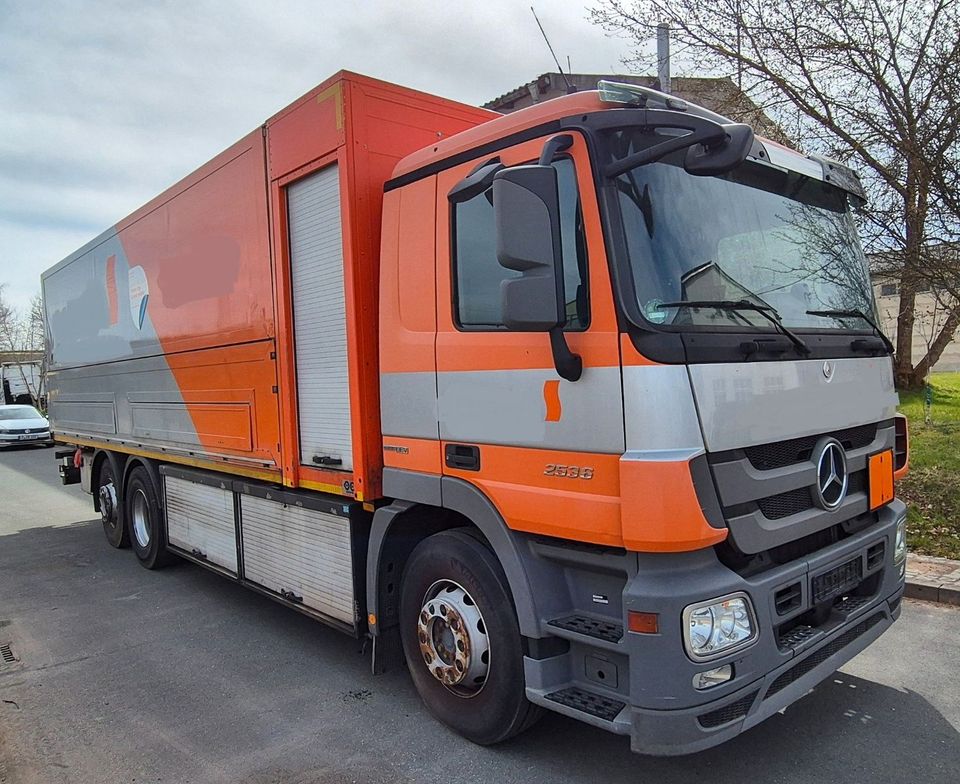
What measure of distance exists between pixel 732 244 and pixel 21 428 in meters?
23.7

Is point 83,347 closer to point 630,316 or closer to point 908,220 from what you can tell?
point 630,316

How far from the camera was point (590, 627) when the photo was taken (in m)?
2.85

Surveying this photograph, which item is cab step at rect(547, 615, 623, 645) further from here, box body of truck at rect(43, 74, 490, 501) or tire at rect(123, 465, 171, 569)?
tire at rect(123, 465, 171, 569)

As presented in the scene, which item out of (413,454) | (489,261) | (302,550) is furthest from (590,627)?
(302,550)

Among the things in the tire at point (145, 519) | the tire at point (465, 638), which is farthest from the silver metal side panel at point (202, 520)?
the tire at point (465, 638)

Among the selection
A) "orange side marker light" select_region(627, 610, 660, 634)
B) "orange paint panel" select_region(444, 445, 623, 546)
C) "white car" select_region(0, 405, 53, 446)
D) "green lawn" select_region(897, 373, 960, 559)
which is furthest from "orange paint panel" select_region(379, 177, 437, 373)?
A: "white car" select_region(0, 405, 53, 446)

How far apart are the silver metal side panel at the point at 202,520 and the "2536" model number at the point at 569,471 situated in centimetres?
329

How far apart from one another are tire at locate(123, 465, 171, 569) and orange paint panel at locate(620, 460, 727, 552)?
17.7 ft

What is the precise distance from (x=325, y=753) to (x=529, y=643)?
4.12 ft

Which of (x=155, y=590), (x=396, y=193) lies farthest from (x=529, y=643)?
(x=155, y=590)

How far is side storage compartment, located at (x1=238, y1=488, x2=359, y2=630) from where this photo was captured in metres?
4.13

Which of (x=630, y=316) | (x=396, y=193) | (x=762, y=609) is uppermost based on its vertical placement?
(x=396, y=193)

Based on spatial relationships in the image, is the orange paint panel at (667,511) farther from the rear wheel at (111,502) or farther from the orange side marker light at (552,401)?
the rear wheel at (111,502)

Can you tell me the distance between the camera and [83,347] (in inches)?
322
